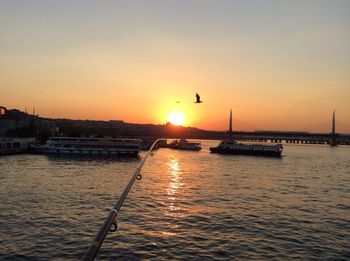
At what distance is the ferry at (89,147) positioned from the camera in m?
79.9

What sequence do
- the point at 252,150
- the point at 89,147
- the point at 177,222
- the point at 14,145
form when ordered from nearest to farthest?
the point at 177,222 → the point at 89,147 → the point at 14,145 → the point at 252,150

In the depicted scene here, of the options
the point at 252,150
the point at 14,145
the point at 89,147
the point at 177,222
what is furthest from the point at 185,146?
the point at 177,222

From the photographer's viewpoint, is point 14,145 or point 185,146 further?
point 185,146

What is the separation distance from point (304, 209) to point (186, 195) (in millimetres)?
9499

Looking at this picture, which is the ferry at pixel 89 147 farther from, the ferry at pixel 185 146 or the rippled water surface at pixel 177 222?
the rippled water surface at pixel 177 222

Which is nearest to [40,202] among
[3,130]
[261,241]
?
[261,241]

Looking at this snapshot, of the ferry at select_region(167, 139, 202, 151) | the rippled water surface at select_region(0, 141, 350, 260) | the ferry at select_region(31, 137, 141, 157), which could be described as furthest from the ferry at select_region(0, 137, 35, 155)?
the ferry at select_region(167, 139, 202, 151)

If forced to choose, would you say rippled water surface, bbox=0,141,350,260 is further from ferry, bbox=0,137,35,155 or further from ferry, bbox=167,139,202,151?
ferry, bbox=167,139,202,151

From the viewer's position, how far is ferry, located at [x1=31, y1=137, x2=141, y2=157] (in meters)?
79.9

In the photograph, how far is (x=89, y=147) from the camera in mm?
81062

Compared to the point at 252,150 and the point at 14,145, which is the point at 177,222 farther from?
the point at 252,150

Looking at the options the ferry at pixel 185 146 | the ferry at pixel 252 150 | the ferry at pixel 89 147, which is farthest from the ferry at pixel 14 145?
the ferry at pixel 185 146

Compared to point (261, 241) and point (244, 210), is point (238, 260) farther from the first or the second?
point (244, 210)

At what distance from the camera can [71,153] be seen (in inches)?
3130
